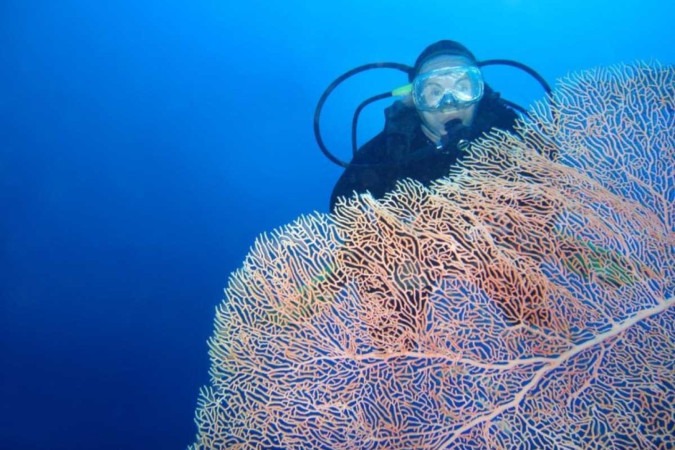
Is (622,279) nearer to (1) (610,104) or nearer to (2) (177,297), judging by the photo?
(1) (610,104)

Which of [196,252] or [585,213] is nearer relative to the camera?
[585,213]

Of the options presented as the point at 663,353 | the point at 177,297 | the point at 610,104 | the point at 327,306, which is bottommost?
the point at 663,353

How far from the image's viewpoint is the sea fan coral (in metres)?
2.43

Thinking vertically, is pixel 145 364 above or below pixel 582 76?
above

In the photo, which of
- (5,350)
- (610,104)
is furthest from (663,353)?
(5,350)

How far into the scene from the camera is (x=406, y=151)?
4121mm

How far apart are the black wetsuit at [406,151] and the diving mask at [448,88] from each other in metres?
0.13

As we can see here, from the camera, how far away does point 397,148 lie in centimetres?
413

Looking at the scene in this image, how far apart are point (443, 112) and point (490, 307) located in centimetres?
223

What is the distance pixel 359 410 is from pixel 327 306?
586 mm

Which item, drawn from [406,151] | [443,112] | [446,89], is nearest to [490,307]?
[406,151]

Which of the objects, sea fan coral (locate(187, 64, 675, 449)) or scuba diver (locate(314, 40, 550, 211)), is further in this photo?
scuba diver (locate(314, 40, 550, 211))

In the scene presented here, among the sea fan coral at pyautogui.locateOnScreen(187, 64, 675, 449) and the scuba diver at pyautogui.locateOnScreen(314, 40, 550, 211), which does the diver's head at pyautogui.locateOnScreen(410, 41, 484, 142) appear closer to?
the scuba diver at pyautogui.locateOnScreen(314, 40, 550, 211)

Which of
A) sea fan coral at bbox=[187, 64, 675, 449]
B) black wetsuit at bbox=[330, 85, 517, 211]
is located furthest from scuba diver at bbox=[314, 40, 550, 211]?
sea fan coral at bbox=[187, 64, 675, 449]
